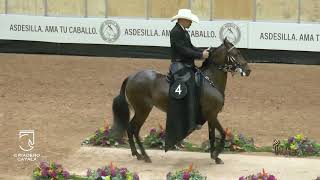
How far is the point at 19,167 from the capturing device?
36.5ft

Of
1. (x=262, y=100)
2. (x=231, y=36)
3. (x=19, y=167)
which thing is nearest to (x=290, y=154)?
(x=19, y=167)

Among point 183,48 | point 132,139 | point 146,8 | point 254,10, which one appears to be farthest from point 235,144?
point 146,8

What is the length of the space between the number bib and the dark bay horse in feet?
0.77

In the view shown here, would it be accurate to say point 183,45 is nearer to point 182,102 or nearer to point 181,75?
point 181,75

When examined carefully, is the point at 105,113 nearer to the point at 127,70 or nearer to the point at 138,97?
the point at 138,97

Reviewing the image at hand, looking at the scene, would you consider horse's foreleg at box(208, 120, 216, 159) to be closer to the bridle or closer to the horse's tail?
the bridle

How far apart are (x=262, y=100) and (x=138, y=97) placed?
22.8 feet

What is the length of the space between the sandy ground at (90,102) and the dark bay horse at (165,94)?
1.92ft

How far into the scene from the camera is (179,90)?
1065 centimetres

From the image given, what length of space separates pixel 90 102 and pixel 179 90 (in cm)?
664

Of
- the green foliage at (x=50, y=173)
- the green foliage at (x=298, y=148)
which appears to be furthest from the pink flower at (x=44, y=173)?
the green foliage at (x=298, y=148)

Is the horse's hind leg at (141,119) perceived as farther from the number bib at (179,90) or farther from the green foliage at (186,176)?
the green foliage at (186,176)

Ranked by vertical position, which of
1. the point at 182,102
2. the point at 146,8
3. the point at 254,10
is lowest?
the point at 182,102

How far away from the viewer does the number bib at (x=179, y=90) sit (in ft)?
34.9
